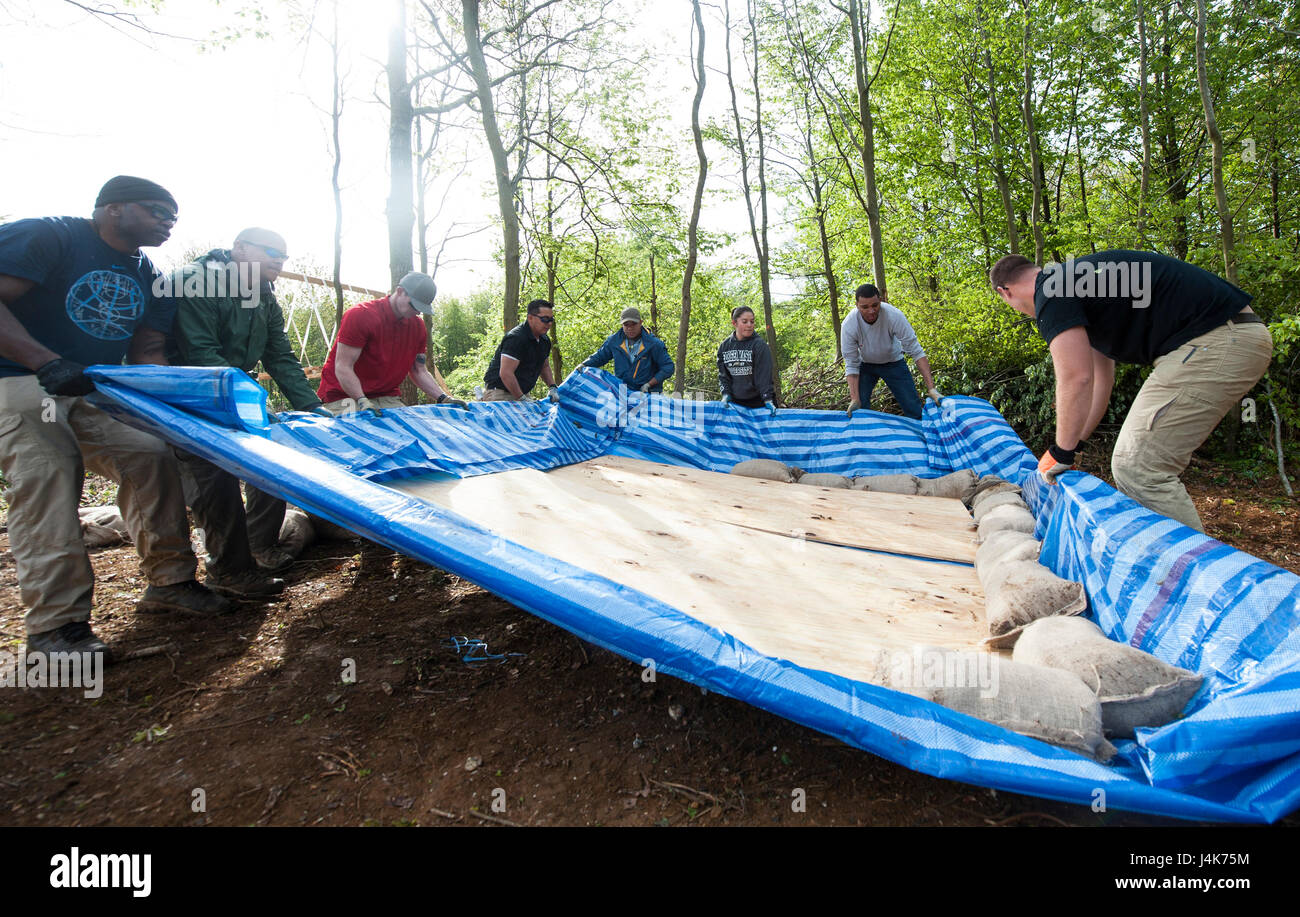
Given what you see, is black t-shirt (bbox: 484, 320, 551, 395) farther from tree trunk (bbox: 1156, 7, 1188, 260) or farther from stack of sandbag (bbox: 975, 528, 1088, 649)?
tree trunk (bbox: 1156, 7, 1188, 260)

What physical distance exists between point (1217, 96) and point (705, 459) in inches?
342

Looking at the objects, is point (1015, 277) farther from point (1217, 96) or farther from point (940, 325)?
point (1217, 96)

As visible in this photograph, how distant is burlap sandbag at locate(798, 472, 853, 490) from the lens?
385 cm

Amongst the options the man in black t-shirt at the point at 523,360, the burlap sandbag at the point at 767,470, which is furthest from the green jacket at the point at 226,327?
the burlap sandbag at the point at 767,470

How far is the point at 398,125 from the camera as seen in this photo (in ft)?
22.1

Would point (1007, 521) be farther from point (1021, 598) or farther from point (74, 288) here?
point (74, 288)

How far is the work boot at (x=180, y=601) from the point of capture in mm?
2430

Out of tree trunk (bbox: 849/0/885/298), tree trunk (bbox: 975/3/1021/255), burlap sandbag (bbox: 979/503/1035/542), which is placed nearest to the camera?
burlap sandbag (bbox: 979/503/1035/542)

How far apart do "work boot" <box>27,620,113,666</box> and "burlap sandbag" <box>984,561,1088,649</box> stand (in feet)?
8.97

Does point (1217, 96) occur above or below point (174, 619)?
Result: above

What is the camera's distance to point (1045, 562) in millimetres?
2299

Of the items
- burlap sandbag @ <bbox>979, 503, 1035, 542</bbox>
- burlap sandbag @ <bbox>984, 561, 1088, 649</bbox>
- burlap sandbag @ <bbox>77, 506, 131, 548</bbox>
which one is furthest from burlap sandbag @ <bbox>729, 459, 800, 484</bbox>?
burlap sandbag @ <bbox>77, 506, 131, 548</bbox>
